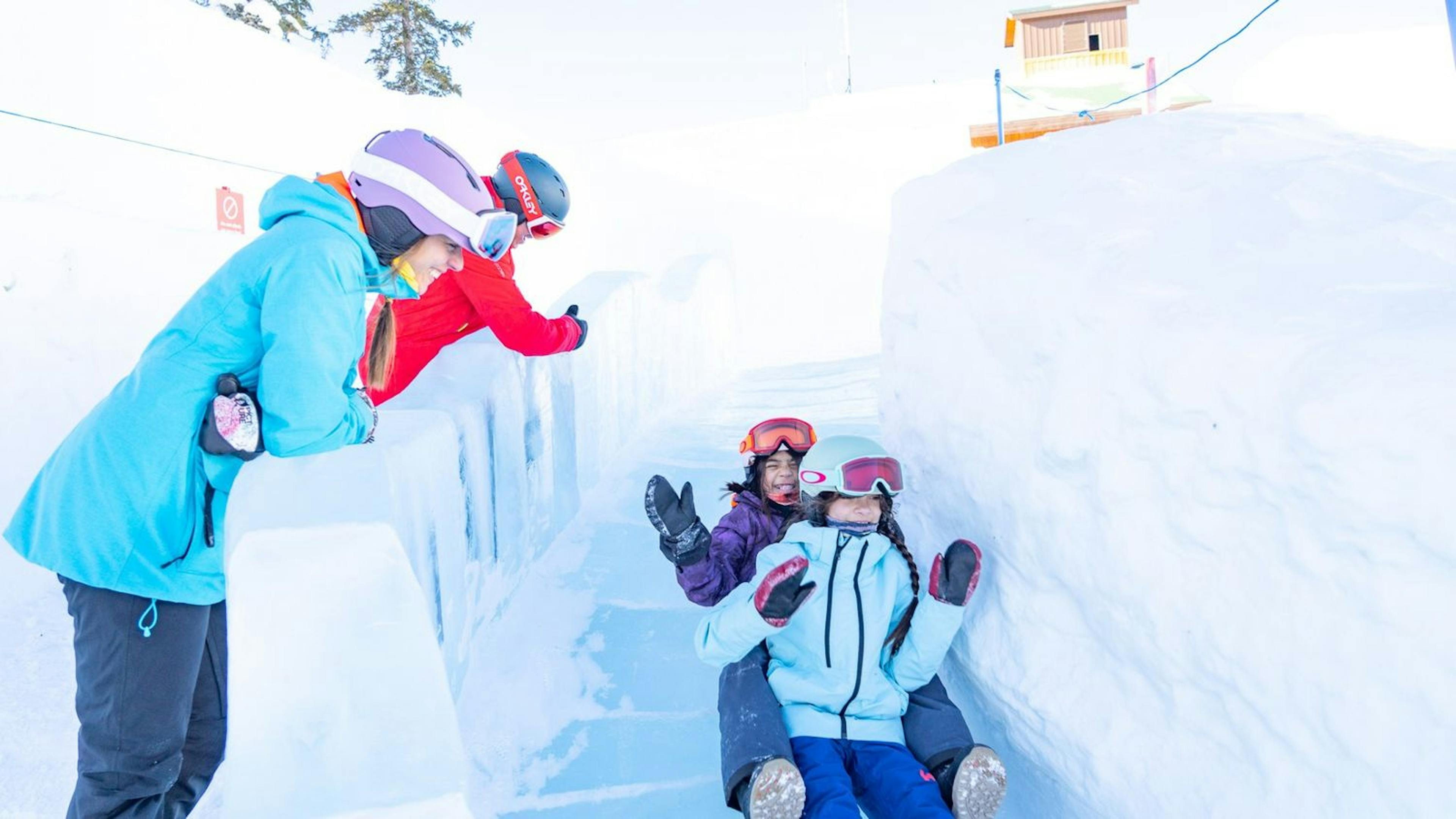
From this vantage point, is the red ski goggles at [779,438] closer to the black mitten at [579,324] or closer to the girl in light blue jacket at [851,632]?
the girl in light blue jacket at [851,632]

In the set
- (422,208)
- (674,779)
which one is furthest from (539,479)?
(422,208)

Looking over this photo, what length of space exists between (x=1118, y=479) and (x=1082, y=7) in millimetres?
12302

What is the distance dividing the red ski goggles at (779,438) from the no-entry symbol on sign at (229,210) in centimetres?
414

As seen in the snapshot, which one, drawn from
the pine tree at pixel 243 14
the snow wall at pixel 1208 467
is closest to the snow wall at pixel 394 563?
the snow wall at pixel 1208 467

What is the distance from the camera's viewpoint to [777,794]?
5.84 ft

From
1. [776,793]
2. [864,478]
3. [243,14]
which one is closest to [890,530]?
[864,478]

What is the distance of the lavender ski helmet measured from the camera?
1.65 m

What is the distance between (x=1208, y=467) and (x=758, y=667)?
3.64 ft

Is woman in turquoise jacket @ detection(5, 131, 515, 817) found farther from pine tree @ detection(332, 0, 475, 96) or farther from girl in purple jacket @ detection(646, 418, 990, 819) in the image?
pine tree @ detection(332, 0, 475, 96)

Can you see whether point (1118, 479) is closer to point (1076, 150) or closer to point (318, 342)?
point (1076, 150)

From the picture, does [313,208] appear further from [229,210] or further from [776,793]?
[229,210]

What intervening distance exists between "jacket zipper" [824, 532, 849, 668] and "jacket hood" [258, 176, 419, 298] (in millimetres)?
1190

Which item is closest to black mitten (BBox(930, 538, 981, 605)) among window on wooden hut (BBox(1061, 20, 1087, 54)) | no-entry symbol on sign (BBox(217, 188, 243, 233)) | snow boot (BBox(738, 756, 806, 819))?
snow boot (BBox(738, 756, 806, 819))

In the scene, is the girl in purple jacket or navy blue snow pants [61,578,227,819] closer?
navy blue snow pants [61,578,227,819]
